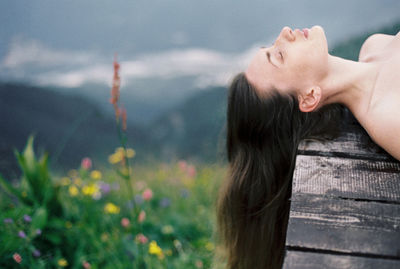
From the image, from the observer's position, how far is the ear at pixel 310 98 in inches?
83.5

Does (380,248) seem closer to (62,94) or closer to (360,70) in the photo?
(360,70)

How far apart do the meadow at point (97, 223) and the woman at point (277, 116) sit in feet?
0.91

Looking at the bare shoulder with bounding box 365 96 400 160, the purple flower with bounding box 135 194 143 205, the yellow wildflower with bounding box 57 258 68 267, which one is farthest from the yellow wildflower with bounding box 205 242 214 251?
the bare shoulder with bounding box 365 96 400 160

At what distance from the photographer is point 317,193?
57.7 inches

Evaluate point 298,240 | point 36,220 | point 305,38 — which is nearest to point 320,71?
point 305,38

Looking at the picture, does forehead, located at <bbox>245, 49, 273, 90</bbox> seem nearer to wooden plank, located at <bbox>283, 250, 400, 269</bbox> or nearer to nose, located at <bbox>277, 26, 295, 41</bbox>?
nose, located at <bbox>277, 26, 295, 41</bbox>

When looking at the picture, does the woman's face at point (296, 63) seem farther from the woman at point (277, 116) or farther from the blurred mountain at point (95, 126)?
the blurred mountain at point (95, 126)

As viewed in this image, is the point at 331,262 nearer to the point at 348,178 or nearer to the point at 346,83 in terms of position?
the point at 348,178

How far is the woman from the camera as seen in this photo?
203cm

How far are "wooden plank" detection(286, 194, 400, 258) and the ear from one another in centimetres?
78

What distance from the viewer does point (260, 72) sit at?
2.22 metres

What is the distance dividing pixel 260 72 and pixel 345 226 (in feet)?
3.71

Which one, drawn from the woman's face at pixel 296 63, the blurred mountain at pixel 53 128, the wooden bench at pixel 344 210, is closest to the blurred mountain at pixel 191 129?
the blurred mountain at pixel 53 128

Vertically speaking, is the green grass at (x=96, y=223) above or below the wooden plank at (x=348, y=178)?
below
